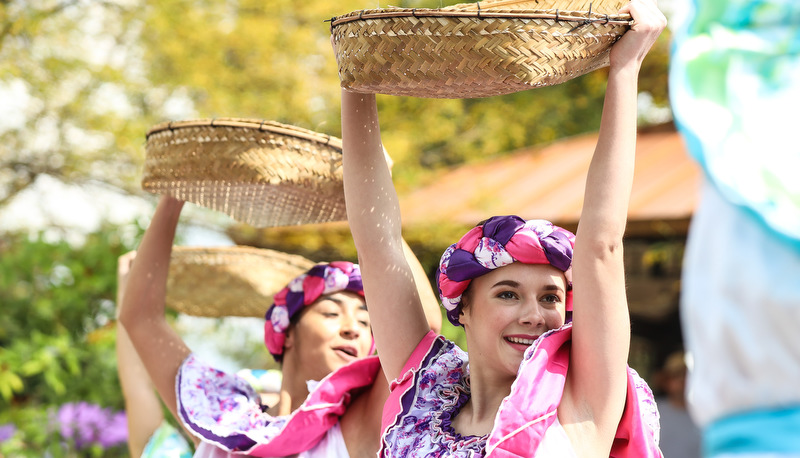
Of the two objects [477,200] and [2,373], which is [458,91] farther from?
[477,200]

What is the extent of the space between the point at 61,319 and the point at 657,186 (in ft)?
12.6

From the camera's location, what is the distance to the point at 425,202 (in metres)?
7.24

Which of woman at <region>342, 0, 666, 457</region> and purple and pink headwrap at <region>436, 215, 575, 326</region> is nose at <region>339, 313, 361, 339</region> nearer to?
woman at <region>342, 0, 666, 457</region>

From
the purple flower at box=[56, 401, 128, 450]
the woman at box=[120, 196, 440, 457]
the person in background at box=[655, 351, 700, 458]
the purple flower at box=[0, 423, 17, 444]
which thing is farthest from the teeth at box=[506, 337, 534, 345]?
the purple flower at box=[0, 423, 17, 444]

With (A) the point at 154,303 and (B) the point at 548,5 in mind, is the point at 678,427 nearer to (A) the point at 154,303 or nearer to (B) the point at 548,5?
(A) the point at 154,303

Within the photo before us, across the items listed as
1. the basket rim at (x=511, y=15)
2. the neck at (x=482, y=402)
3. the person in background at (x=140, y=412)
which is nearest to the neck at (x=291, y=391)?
the person in background at (x=140, y=412)

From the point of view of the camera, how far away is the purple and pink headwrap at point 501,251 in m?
1.83

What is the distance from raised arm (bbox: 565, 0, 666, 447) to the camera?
158 centimetres

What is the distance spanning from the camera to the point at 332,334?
9.11 feet

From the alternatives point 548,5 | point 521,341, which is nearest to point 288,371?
point 521,341

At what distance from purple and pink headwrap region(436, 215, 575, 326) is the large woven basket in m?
0.35

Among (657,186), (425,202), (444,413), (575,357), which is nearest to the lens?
(575,357)

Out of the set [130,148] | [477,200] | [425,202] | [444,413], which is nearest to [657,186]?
[477,200]

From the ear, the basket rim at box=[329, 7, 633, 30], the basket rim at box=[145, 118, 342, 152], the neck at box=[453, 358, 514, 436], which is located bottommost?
the ear
